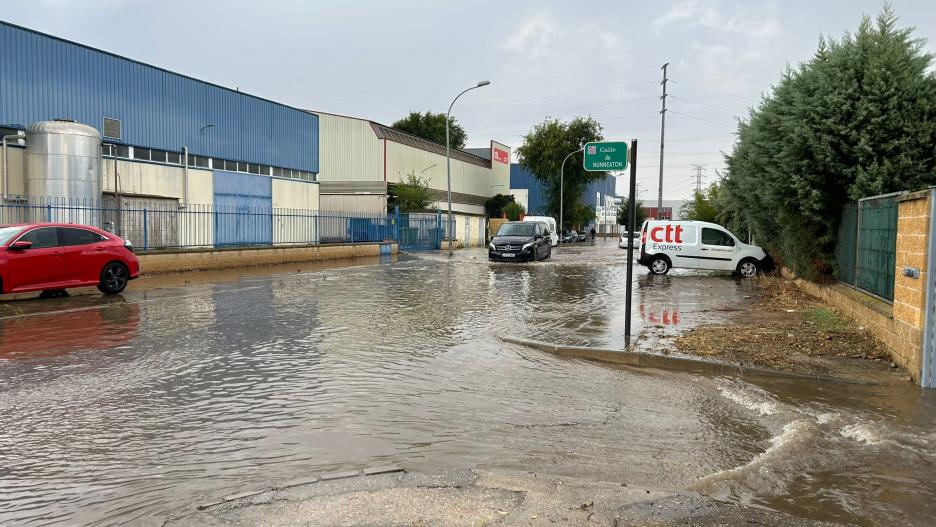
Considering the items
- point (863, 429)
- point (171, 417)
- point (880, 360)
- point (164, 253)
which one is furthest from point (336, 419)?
point (164, 253)

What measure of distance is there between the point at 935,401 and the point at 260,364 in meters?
7.18

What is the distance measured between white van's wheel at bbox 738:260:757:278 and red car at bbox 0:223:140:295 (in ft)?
59.1

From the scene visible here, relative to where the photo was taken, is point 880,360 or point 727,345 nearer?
point 880,360

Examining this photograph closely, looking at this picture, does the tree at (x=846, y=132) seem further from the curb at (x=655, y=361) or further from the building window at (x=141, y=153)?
the building window at (x=141, y=153)

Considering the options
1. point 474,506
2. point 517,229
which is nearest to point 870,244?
point 474,506

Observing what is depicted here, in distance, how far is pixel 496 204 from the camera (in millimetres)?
68062

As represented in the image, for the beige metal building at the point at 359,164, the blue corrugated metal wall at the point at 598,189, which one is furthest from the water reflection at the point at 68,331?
the blue corrugated metal wall at the point at 598,189

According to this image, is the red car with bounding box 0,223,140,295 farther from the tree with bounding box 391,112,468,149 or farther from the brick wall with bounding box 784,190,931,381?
the tree with bounding box 391,112,468,149

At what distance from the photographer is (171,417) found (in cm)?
579

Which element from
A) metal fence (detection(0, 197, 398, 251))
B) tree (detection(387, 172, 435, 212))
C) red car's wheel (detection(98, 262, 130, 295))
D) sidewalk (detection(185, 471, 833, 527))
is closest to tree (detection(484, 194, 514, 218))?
tree (detection(387, 172, 435, 212))

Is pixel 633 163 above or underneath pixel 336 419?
above

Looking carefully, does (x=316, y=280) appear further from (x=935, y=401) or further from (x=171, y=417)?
(x=935, y=401)

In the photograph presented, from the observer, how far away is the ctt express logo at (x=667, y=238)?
22969 mm

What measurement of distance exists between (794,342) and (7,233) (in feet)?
46.1
